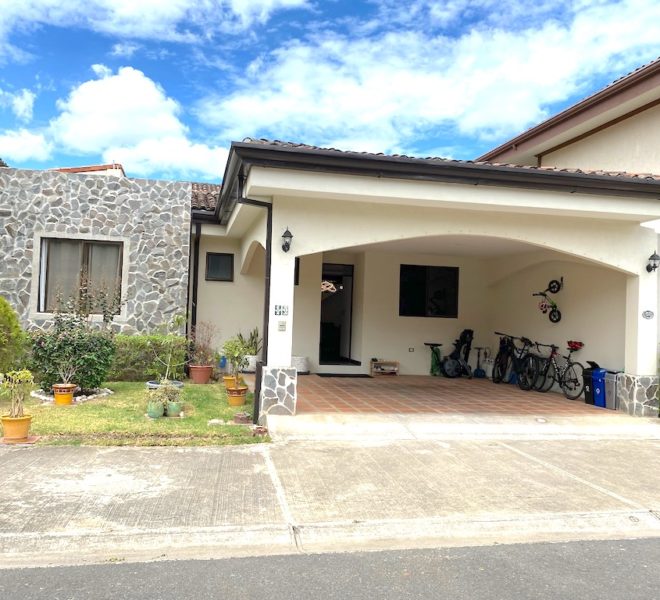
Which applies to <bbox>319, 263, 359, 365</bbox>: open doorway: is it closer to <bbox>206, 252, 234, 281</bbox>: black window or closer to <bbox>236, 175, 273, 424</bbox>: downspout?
<bbox>206, 252, 234, 281</bbox>: black window

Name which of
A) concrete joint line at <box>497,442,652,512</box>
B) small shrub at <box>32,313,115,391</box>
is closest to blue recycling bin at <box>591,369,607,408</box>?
concrete joint line at <box>497,442,652,512</box>

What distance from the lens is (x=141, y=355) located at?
35.2 ft

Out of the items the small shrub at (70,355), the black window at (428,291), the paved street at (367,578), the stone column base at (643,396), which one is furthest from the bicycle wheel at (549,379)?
the small shrub at (70,355)

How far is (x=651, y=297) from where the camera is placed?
9.05m

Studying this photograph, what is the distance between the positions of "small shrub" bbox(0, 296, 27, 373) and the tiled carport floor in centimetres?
457

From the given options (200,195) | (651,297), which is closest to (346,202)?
(651,297)

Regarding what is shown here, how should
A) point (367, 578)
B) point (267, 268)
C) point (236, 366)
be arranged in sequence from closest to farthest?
point (367, 578)
point (267, 268)
point (236, 366)

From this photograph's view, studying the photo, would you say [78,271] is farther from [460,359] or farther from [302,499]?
[460,359]

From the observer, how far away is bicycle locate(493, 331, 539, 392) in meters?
11.8

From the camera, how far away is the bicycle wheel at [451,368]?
44.0 ft

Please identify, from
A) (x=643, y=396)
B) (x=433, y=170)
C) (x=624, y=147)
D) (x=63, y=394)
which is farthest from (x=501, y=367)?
(x=63, y=394)

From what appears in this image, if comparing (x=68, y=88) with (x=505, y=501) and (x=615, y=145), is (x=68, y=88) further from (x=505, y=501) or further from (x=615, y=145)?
(x=505, y=501)

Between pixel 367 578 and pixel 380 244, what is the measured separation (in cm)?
857

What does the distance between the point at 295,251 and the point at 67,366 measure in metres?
4.13
